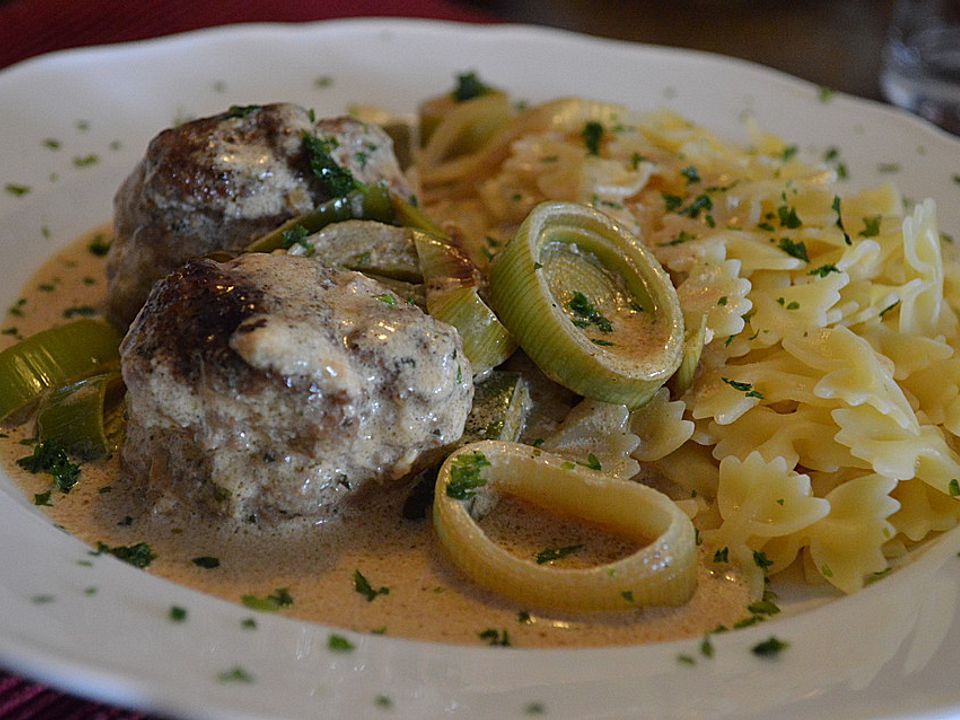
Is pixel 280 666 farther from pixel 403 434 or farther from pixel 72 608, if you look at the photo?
pixel 403 434

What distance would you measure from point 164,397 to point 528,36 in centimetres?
487

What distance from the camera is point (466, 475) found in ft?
12.9

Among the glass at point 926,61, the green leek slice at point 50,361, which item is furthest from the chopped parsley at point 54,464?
the glass at point 926,61

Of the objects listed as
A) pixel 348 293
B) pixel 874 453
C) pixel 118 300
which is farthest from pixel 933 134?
pixel 118 300

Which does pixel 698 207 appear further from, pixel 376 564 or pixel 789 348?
pixel 376 564

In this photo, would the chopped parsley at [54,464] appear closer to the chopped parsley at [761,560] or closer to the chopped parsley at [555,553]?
the chopped parsley at [555,553]

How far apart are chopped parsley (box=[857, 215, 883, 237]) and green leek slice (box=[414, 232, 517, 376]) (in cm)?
196

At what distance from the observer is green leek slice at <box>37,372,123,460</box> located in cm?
429

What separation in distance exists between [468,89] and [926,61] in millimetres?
4424

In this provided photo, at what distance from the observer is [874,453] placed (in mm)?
4242

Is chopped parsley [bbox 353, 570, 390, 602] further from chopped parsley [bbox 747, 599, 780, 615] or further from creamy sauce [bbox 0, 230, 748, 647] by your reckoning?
chopped parsley [bbox 747, 599, 780, 615]

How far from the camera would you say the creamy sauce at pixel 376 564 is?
362 cm

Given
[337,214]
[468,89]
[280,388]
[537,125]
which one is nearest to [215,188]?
[337,214]

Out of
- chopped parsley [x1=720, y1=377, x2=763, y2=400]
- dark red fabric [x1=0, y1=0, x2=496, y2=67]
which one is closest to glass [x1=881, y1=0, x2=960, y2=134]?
dark red fabric [x1=0, y1=0, x2=496, y2=67]
